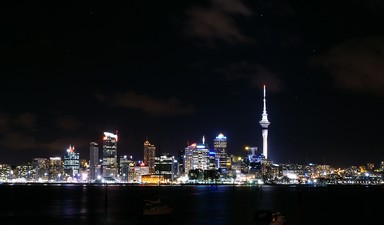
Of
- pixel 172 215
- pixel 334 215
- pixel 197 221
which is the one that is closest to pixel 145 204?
pixel 172 215

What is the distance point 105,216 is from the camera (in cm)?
8538

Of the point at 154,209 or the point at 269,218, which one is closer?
the point at 269,218

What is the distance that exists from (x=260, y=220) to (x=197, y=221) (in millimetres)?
11744

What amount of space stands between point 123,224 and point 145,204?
1434 cm

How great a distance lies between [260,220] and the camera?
68438 millimetres

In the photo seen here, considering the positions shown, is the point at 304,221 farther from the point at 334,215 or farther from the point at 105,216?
the point at 105,216

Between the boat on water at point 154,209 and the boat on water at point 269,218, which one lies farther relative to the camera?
the boat on water at point 154,209

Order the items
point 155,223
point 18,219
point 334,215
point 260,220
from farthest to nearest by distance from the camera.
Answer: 1. point 334,215
2. point 18,219
3. point 155,223
4. point 260,220

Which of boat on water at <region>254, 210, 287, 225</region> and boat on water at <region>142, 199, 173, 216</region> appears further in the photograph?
boat on water at <region>142, 199, 173, 216</region>

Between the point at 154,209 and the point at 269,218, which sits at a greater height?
the point at 269,218

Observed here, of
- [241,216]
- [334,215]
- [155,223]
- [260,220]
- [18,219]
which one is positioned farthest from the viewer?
[334,215]

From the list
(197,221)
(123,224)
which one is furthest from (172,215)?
(123,224)

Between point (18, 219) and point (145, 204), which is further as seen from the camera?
point (145, 204)

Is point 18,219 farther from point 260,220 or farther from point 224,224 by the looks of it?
point 260,220
